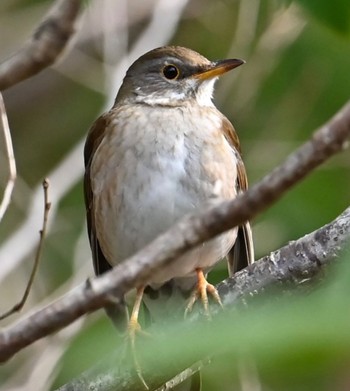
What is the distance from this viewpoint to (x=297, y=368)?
1403 millimetres

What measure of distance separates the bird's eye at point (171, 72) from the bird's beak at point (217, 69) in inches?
5.6

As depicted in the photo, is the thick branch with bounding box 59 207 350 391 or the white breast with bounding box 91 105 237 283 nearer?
the thick branch with bounding box 59 207 350 391

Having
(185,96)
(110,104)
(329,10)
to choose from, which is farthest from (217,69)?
(329,10)

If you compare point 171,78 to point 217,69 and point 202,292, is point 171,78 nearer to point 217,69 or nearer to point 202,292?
point 217,69

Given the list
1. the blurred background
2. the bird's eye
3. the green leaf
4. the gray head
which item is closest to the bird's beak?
the gray head

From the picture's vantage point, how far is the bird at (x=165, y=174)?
4449 mm

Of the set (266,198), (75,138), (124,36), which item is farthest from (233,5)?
(266,198)

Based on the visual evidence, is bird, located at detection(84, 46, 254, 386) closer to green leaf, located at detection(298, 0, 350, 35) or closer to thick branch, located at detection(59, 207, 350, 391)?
thick branch, located at detection(59, 207, 350, 391)

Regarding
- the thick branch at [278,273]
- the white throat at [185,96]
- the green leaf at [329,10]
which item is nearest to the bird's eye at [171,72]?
the white throat at [185,96]

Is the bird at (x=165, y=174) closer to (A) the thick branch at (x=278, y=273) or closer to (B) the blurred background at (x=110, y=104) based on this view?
(A) the thick branch at (x=278, y=273)

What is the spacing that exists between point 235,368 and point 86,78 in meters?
5.82

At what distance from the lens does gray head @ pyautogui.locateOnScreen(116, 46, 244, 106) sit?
16.4 ft

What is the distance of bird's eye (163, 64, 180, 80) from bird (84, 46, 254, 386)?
0.03 meters

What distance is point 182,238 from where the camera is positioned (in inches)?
66.3
